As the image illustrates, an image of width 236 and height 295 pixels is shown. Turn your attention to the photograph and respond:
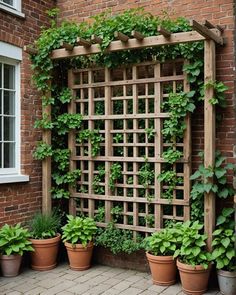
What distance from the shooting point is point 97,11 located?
5562 millimetres

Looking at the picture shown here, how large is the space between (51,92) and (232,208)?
3.04 meters

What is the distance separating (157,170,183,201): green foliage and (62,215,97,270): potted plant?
1117 millimetres

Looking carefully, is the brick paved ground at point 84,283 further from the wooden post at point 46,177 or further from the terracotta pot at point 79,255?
the wooden post at point 46,177

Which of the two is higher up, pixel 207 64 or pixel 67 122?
pixel 207 64

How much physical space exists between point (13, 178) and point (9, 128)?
743 mm

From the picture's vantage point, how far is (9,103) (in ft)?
17.2

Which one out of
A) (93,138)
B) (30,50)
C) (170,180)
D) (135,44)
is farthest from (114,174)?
(30,50)

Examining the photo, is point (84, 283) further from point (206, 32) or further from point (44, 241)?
point (206, 32)

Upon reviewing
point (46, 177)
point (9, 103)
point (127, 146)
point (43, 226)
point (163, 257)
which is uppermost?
point (9, 103)

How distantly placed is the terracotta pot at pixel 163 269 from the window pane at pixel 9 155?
7.65 ft

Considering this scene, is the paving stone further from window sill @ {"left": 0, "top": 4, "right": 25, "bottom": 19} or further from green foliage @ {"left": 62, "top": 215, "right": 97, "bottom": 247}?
window sill @ {"left": 0, "top": 4, "right": 25, "bottom": 19}

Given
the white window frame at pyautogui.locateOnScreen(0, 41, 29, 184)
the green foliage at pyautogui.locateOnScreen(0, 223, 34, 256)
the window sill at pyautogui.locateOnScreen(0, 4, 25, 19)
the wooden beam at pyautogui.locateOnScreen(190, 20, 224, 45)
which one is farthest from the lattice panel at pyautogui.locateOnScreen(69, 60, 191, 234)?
the window sill at pyautogui.locateOnScreen(0, 4, 25, 19)

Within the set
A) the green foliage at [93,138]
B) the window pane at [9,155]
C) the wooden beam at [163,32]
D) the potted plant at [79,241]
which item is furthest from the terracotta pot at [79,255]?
the wooden beam at [163,32]

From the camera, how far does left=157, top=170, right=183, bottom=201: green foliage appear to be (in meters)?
4.62
